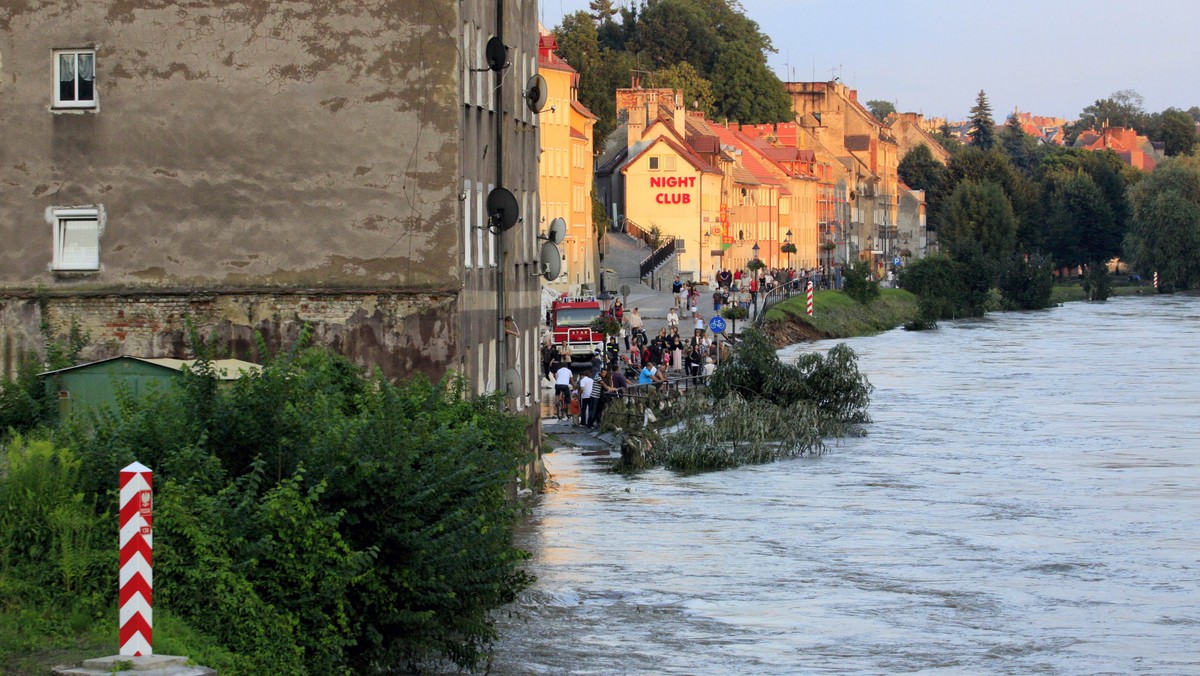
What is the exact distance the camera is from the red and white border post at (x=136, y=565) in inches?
447

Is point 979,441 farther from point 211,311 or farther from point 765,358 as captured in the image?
point 211,311

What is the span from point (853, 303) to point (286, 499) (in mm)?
91800

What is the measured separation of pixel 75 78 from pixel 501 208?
6.75 meters

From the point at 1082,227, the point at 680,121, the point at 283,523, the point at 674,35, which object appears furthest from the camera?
the point at 1082,227

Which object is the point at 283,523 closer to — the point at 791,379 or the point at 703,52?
the point at 791,379

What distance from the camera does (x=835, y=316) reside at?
317 feet

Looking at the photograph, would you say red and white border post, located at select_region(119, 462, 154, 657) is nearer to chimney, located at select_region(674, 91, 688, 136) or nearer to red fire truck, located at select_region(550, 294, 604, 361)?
red fire truck, located at select_region(550, 294, 604, 361)

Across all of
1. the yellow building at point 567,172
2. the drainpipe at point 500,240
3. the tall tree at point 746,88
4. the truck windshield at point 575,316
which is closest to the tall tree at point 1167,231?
the tall tree at point 746,88

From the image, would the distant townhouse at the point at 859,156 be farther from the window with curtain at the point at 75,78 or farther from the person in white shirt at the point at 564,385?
the window with curtain at the point at 75,78

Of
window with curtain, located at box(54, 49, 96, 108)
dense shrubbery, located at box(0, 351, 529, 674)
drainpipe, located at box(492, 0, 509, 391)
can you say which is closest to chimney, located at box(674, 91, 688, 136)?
drainpipe, located at box(492, 0, 509, 391)

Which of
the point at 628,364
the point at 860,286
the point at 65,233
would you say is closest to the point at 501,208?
the point at 65,233

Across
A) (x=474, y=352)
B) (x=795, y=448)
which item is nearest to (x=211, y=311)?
(x=474, y=352)

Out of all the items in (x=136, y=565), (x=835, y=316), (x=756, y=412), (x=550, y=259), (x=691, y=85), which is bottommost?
(x=756, y=412)

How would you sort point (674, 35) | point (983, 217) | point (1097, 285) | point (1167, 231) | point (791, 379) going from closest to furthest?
1. point (791, 379)
2. point (1167, 231)
3. point (1097, 285)
4. point (983, 217)
5. point (674, 35)
